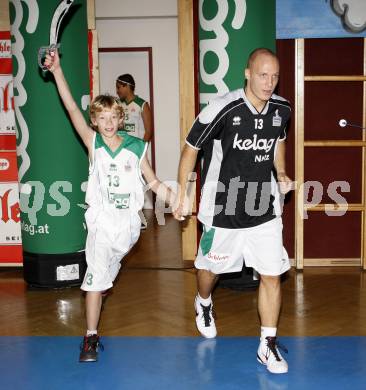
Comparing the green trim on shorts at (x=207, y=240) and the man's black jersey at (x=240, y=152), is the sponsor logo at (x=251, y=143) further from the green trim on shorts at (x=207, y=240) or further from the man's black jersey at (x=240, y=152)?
the green trim on shorts at (x=207, y=240)

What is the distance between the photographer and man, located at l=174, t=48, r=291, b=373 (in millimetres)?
3414

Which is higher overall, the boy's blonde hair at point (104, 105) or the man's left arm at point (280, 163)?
the boy's blonde hair at point (104, 105)

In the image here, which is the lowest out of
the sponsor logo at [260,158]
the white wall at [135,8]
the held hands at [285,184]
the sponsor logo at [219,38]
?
the held hands at [285,184]

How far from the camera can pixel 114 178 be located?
137 inches

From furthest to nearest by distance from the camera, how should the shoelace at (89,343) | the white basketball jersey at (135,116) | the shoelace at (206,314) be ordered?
the white basketball jersey at (135,116)
the shoelace at (206,314)
the shoelace at (89,343)

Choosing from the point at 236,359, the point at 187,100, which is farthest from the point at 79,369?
the point at 187,100

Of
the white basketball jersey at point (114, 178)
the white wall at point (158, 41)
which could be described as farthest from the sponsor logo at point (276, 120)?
the white wall at point (158, 41)

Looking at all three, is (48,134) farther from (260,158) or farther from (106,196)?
(260,158)

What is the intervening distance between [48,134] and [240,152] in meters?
1.92

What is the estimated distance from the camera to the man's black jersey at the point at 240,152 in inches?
134

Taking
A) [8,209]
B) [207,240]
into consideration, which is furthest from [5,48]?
[207,240]

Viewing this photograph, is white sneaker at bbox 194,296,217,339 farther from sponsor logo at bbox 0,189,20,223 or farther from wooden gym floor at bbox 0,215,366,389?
sponsor logo at bbox 0,189,20,223

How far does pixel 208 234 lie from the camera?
3625 mm

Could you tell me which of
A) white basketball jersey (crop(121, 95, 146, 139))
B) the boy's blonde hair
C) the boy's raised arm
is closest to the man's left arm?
the boy's blonde hair
